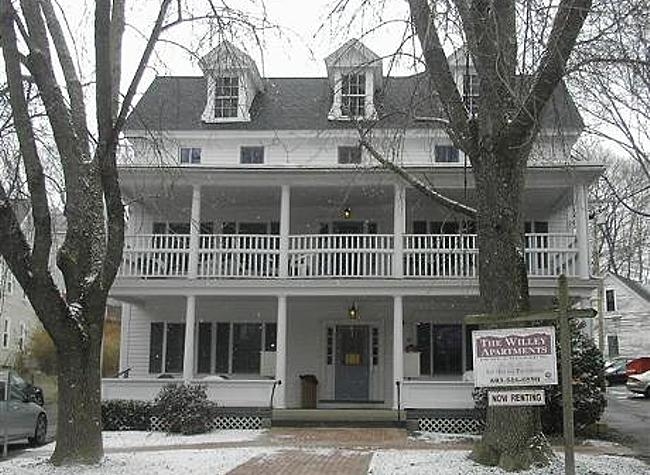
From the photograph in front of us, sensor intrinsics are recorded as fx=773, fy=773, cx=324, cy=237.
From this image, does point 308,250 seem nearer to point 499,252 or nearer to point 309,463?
point 309,463

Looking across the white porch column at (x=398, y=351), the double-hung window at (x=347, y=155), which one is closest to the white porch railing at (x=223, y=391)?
the white porch column at (x=398, y=351)

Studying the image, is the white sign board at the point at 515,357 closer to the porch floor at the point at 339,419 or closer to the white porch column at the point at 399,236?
the porch floor at the point at 339,419

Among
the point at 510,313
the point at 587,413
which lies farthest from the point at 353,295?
the point at 510,313

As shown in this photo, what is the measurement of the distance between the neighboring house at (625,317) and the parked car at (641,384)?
59.4 ft

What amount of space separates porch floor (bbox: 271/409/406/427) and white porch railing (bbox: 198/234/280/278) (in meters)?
3.51

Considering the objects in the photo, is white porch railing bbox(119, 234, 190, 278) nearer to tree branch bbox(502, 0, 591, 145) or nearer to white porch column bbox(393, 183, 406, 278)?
white porch column bbox(393, 183, 406, 278)

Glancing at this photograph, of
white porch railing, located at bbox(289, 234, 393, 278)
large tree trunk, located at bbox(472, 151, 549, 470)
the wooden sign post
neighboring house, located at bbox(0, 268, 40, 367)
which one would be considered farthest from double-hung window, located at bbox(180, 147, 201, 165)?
neighboring house, located at bbox(0, 268, 40, 367)

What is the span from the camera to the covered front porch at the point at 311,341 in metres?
21.2

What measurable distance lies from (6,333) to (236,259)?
94.9 ft

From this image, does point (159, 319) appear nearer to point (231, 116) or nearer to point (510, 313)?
point (231, 116)

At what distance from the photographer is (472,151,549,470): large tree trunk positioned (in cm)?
1063

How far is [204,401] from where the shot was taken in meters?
17.4

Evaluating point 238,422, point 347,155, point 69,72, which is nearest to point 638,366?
point 347,155

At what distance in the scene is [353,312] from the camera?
20781mm
